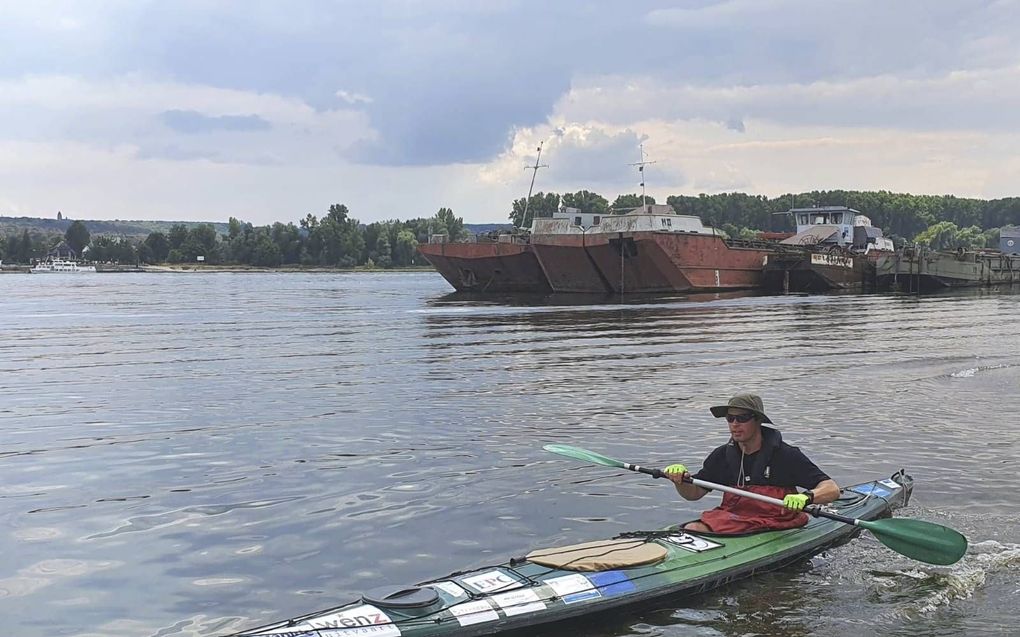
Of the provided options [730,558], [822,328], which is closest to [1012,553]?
[730,558]

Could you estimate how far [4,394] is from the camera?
18375 mm

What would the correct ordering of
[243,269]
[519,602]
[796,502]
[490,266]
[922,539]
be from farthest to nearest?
[243,269] → [490,266] → [922,539] → [796,502] → [519,602]

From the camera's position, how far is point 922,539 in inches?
307

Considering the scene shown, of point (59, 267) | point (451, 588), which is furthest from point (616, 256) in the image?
point (59, 267)

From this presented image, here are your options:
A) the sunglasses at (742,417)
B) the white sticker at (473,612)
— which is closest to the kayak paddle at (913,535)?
the sunglasses at (742,417)

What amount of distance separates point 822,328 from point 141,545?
26.3m

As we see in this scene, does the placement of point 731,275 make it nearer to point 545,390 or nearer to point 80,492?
point 545,390

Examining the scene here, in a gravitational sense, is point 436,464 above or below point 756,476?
below

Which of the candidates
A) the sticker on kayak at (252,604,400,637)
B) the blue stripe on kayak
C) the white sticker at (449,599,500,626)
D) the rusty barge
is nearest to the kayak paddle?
the blue stripe on kayak

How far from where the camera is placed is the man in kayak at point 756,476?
799 cm

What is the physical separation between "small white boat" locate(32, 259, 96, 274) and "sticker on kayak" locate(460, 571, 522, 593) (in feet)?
606

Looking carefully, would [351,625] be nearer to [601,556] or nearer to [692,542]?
[601,556]

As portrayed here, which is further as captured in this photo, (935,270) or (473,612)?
(935,270)

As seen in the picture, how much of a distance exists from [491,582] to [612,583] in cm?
93
